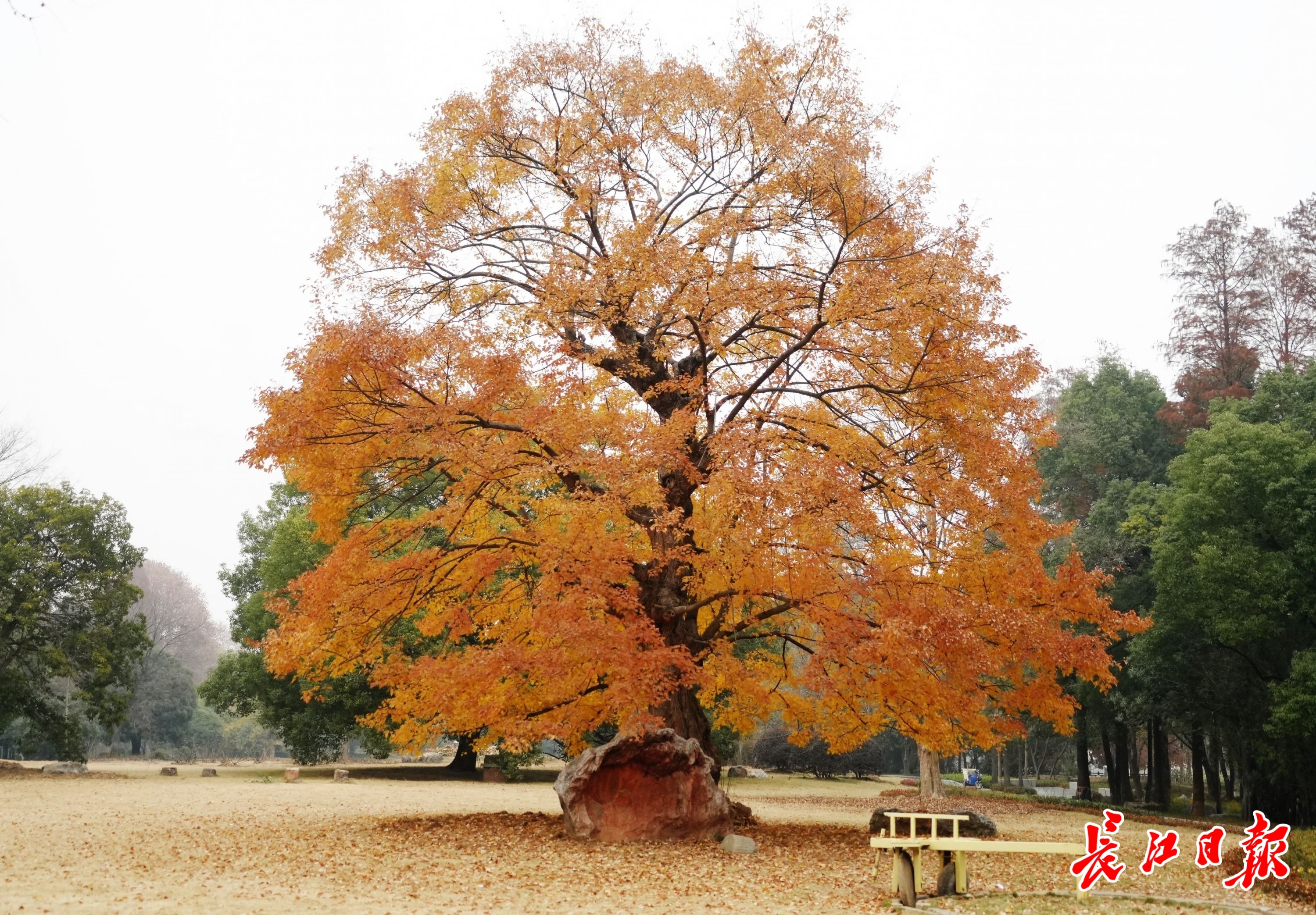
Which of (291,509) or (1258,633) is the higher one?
(291,509)

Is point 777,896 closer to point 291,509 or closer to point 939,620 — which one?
point 939,620

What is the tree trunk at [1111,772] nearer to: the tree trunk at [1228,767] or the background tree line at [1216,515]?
the background tree line at [1216,515]

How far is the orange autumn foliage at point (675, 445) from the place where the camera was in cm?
1149

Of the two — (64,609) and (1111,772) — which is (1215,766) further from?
(64,609)

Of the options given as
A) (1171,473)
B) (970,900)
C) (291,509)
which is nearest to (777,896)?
(970,900)

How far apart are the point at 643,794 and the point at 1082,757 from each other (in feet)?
87.0

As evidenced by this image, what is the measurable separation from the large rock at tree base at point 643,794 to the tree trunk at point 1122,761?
2187 centimetres

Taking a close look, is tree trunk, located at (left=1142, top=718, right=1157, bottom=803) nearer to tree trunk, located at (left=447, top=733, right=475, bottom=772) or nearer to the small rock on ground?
tree trunk, located at (left=447, top=733, right=475, bottom=772)

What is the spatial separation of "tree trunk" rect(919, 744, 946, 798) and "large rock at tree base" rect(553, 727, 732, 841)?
518 inches

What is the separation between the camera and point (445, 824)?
44.8 ft

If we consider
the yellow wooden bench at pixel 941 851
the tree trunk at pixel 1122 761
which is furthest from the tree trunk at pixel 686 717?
the tree trunk at pixel 1122 761

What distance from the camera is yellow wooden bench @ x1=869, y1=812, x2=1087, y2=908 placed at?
26.3 feet

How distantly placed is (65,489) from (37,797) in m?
13.2

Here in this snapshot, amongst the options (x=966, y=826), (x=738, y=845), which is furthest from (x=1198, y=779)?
(x=738, y=845)
